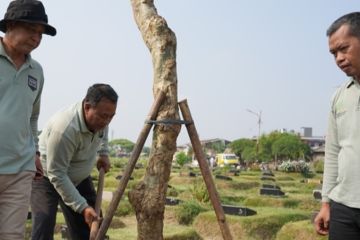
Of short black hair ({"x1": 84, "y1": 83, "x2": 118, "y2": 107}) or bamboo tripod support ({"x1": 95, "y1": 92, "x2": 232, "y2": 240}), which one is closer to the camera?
short black hair ({"x1": 84, "y1": 83, "x2": 118, "y2": 107})

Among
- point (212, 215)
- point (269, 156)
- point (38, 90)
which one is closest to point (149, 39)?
point (38, 90)

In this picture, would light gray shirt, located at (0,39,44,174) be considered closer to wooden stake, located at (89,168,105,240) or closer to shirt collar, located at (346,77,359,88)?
wooden stake, located at (89,168,105,240)

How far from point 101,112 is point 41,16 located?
0.78 meters

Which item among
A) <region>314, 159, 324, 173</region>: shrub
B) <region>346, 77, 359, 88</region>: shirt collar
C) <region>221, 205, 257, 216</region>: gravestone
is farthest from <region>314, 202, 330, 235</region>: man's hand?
<region>314, 159, 324, 173</region>: shrub

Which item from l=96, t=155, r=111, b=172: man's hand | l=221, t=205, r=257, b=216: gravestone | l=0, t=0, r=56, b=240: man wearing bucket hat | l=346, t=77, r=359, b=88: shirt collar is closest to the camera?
l=346, t=77, r=359, b=88: shirt collar

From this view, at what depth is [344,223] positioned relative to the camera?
8.87 ft

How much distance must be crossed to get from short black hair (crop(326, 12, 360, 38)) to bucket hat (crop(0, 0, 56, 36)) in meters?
1.48

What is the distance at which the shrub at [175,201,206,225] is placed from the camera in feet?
28.4

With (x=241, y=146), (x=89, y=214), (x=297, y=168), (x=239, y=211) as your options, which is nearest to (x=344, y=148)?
(x=89, y=214)

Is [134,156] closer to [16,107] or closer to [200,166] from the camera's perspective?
[200,166]

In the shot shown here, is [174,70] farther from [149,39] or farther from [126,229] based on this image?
[126,229]

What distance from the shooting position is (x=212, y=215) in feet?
26.5

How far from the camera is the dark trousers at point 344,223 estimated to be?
2.67 metres

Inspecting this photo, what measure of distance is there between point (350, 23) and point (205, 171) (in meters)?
1.42
